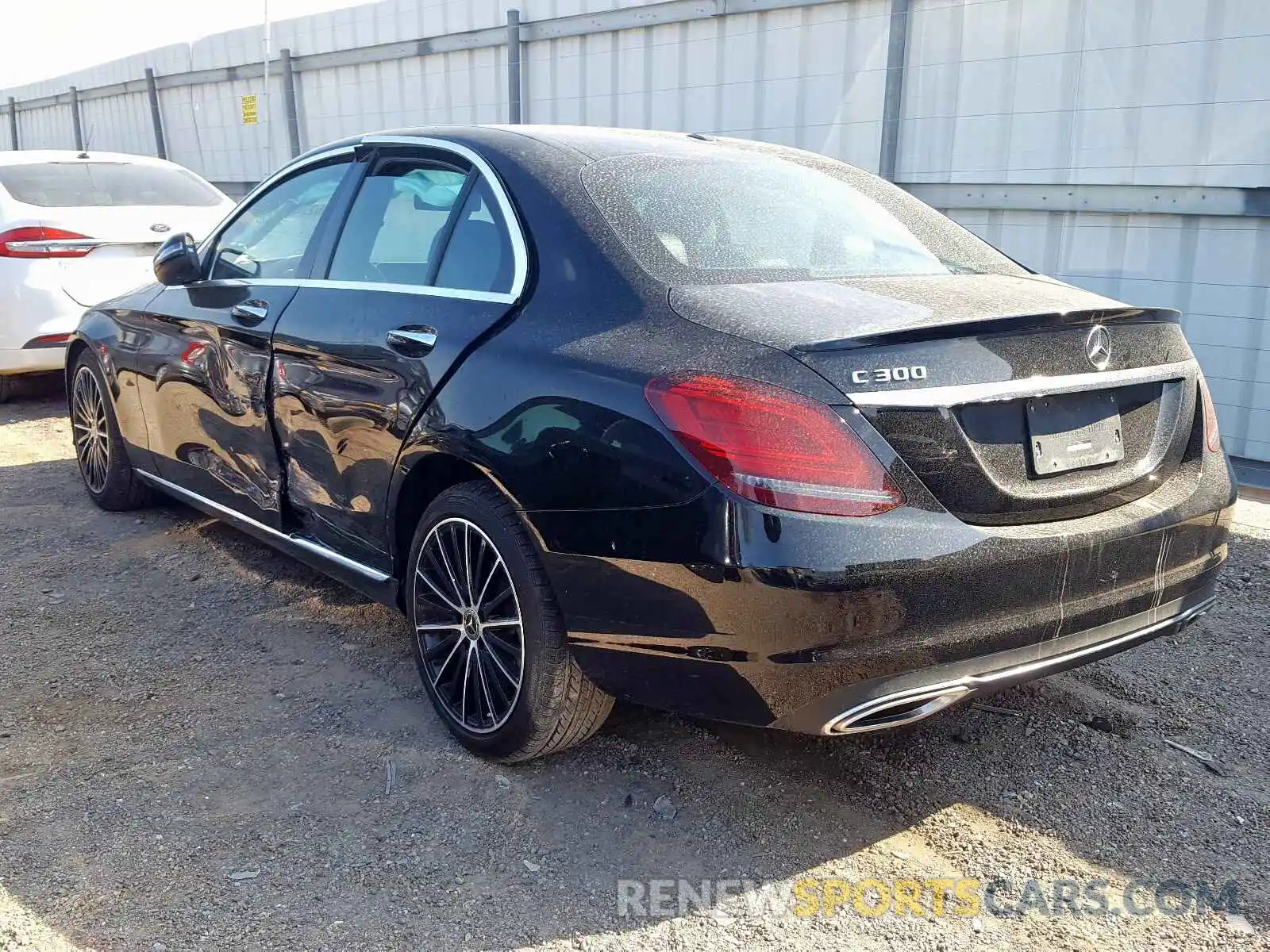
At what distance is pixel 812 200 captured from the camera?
316 cm

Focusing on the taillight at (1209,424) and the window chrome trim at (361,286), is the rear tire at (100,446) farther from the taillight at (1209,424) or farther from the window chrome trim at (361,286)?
the taillight at (1209,424)

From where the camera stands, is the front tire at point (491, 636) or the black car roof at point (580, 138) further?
the black car roof at point (580, 138)

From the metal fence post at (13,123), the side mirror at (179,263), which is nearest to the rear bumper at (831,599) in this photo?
the side mirror at (179,263)

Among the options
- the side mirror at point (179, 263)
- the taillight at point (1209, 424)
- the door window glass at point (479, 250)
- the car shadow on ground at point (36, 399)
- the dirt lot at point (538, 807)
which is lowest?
the car shadow on ground at point (36, 399)

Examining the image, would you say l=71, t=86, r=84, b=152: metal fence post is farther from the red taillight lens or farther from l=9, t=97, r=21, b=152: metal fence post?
the red taillight lens

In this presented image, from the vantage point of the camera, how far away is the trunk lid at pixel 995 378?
2266mm

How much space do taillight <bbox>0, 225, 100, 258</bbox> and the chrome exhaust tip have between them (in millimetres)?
5996

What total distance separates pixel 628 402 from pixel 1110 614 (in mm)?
1177

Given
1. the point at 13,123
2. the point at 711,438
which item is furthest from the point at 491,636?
the point at 13,123

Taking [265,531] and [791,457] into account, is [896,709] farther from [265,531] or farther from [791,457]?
[265,531]

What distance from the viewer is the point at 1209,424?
9.29 ft

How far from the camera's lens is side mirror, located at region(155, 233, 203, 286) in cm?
408

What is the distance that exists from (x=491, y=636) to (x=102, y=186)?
574 cm

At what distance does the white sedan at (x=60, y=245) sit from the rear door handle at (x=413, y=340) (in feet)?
13.8
